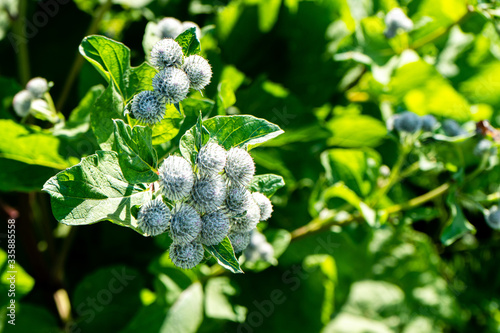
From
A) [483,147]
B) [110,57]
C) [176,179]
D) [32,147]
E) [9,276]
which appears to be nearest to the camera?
[176,179]

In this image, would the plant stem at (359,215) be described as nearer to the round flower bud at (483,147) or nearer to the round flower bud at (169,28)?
the round flower bud at (483,147)

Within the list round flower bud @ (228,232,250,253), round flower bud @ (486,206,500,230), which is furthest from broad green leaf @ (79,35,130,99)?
round flower bud @ (486,206,500,230)

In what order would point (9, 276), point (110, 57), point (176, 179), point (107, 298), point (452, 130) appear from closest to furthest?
point (176, 179) < point (110, 57) < point (452, 130) < point (9, 276) < point (107, 298)

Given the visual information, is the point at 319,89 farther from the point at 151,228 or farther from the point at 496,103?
the point at 151,228

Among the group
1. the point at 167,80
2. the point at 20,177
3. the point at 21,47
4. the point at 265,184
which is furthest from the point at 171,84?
the point at 21,47

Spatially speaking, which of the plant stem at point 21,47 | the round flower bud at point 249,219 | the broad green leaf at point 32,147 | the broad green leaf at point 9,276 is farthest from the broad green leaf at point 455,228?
the plant stem at point 21,47

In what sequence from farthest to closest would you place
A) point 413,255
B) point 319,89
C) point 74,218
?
point 413,255 → point 319,89 → point 74,218

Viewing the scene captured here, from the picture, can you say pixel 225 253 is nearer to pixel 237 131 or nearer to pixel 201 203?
pixel 201 203

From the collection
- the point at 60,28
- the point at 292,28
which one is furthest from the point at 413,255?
the point at 60,28
